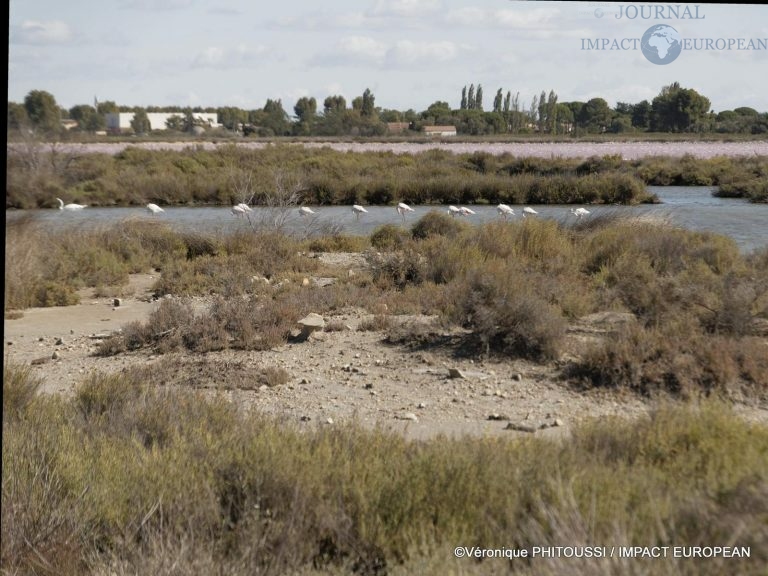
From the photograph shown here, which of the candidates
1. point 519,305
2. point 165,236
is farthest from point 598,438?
point 165,236

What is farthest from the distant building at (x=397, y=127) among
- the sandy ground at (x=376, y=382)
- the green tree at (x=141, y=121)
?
the sandy ground at (x=376, y=382)

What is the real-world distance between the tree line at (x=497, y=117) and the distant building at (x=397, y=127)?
379 millimetres

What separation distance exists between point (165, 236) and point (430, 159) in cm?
2396

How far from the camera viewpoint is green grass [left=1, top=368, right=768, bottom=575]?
374 cm

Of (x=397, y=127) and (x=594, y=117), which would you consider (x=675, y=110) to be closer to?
(x=594, y=117)

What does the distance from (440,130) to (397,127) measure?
218cm

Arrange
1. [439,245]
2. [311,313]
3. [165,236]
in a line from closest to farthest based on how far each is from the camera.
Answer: [311,313]
[439,245]
[165,236]

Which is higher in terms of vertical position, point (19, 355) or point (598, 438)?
point (598, 438)

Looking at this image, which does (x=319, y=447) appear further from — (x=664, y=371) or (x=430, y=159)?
(x=430, y=159)

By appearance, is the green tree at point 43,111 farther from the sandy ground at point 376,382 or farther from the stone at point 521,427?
the stone at point 521,427

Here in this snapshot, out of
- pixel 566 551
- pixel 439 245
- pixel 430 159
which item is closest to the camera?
pixel 566 551

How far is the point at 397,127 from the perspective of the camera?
2266 cm

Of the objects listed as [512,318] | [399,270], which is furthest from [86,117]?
[399,270]

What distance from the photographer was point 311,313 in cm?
1189
